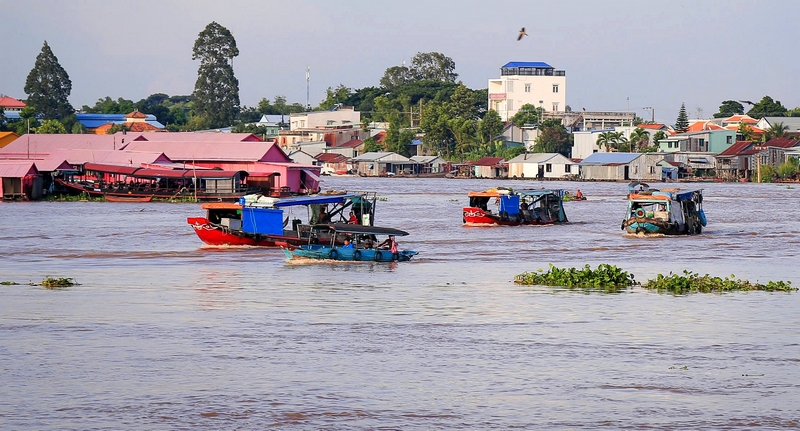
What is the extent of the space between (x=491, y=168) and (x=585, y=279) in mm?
62604

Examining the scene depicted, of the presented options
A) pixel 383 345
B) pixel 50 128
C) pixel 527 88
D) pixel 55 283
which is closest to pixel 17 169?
pixel 55 283

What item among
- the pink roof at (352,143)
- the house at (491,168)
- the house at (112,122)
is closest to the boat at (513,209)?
the house at (491,168)

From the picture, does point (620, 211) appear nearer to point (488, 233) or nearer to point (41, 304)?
point (488, 233)

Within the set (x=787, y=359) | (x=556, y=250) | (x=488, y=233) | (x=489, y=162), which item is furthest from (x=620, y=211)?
(x=489, y=162)

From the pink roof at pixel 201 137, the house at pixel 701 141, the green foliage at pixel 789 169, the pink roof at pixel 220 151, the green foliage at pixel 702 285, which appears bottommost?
the green foliage at pixel 702 285

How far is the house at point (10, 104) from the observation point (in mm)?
100250

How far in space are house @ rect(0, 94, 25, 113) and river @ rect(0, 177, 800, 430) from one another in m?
81.0

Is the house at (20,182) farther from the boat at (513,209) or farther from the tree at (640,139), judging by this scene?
the tree at (640,139)

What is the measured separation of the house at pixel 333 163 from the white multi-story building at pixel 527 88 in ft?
56.4

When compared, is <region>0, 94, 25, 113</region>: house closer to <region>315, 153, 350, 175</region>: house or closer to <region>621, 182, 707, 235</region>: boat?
<region>315, 153, 350, 175</region>: house

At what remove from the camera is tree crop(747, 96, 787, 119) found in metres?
88.8

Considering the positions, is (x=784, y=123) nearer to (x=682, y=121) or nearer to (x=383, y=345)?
(x=682, y=121)

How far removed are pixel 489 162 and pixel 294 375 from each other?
7013 cm

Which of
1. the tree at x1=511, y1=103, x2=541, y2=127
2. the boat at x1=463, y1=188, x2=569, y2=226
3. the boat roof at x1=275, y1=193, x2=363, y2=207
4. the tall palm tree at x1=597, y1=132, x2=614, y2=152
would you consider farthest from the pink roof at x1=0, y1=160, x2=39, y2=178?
the tree at x1=511, y1=103, x2=541, y2=127
